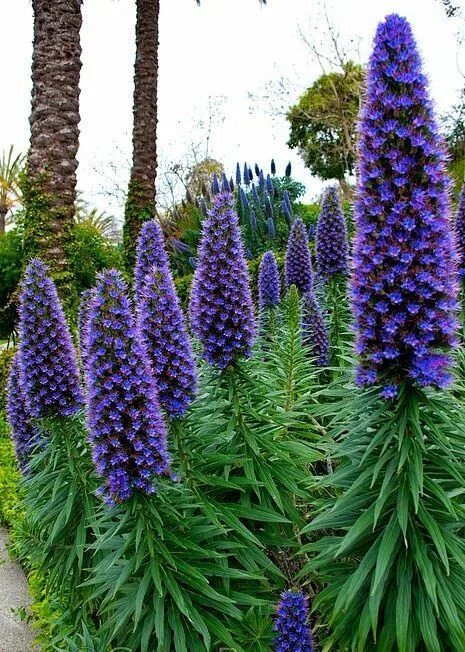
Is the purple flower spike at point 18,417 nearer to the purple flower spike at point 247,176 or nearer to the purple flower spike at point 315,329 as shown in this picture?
the purple flower spike at point 315,329

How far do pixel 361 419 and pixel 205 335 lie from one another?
1003 mm

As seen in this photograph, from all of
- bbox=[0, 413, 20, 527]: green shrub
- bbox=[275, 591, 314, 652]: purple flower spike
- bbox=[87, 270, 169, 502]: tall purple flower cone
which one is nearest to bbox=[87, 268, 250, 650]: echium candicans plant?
bbox=[87, 270, 169, 502]: tall purple flower cone

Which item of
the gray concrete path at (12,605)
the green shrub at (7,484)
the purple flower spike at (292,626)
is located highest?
the purple flower spike at (292,626)

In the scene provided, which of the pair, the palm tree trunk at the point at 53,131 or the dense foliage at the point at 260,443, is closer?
the dense foliage at the point at 260,443

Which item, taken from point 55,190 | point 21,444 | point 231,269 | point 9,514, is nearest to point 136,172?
point 55,190

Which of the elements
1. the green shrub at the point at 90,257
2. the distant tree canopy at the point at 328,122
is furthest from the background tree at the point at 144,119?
the distant tree canopy at the point at 328,122

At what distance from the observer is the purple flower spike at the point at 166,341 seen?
10.2 ft

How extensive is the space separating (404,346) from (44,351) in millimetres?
1919

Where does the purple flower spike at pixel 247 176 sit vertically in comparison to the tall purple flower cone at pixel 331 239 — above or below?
above

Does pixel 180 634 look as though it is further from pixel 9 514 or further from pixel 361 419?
pixel 9 514

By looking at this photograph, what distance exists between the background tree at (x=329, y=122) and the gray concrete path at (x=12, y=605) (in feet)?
75.5

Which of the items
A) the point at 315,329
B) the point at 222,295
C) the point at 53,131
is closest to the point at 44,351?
the point at 222,295

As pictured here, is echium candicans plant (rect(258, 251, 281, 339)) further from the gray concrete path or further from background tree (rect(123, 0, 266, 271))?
background tree (rect(123, 0, 266, 271))

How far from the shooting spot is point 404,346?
2.51 meters
